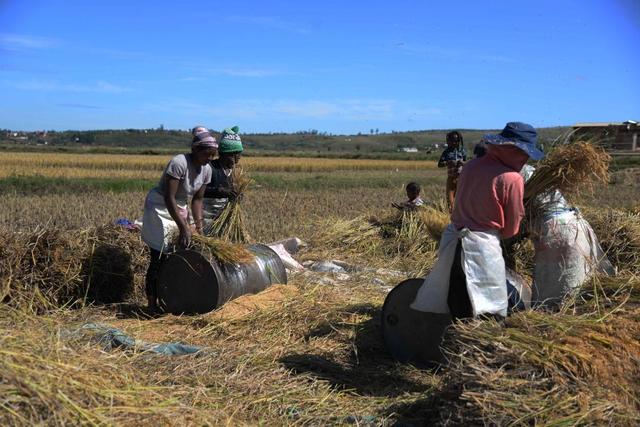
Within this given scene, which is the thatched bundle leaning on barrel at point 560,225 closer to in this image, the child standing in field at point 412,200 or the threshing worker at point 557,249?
the threshing worker at point 557,249

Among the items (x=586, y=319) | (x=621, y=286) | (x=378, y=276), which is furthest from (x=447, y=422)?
(x=378, y=276)

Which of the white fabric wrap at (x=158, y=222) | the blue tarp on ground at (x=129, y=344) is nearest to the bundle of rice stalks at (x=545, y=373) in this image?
the blue tarp on ground at (x=129, y=344)

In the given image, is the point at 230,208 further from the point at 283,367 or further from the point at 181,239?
the point at 283,367

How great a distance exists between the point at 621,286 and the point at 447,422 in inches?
61.1

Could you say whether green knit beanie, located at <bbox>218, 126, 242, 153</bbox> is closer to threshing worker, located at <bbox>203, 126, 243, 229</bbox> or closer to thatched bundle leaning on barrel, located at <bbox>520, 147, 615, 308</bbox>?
threshing worker, located at <bbox>203, 126, 243, 229</bbox>

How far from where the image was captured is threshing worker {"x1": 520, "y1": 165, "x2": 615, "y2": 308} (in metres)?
4.00

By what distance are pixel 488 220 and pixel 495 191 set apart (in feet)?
0.58

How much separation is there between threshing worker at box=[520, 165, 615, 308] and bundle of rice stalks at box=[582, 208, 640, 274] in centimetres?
238

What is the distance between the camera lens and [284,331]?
200 inches

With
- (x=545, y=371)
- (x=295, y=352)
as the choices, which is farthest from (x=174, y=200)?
(x=545, y=371)

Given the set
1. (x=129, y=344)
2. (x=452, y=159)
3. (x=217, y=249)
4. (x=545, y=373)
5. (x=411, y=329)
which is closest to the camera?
(x=545, y=373)

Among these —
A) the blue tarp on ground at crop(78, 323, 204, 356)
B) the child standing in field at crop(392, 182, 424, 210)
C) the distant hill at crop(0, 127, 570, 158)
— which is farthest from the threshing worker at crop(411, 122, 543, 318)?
the distant hill at crop(0, 127, 570, 158)

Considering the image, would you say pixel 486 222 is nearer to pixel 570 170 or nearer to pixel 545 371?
pixel 570 170

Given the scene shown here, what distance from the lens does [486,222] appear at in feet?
12.1
